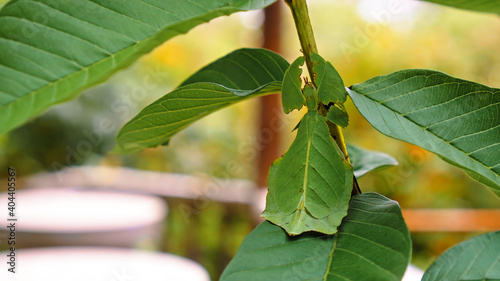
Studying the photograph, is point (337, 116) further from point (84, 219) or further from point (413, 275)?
point (84, 219)

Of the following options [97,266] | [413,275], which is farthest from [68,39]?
[97,266]

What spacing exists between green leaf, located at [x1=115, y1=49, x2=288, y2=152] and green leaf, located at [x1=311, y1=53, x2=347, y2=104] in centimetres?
4

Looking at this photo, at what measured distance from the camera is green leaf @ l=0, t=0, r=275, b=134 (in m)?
0.30

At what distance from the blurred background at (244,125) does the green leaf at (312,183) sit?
2.30 meters

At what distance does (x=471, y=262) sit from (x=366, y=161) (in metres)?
0.23

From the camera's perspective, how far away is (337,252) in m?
0.33

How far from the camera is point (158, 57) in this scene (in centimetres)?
471

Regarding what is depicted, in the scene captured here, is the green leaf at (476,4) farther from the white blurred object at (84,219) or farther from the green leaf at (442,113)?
the white blurred object at (84,219)

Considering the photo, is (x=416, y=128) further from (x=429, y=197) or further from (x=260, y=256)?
(x=429, y=197)

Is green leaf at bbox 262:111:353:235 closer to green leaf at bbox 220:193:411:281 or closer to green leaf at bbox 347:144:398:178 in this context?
green leaf at bbox 220:193:411:281

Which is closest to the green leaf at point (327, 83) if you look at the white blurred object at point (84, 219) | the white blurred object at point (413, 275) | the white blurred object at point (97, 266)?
the white blurred object at point (413, 275)

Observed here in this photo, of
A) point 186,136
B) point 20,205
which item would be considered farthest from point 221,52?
point 20,205

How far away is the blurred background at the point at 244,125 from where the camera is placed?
3.41 m

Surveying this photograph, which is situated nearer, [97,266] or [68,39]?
[68,39]
